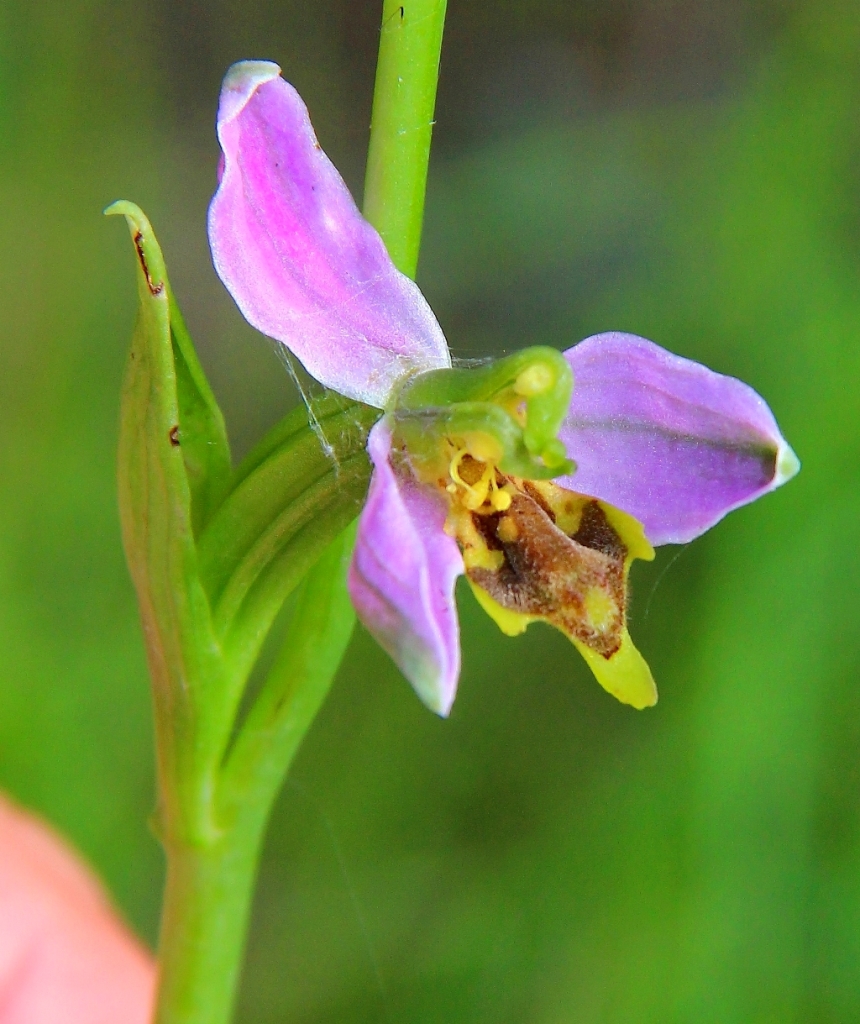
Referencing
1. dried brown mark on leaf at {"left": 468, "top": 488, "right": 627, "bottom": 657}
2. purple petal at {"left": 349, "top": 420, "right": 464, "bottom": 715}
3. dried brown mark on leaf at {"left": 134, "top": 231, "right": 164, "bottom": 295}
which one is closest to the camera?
purple petal at {"left": 349, "top": 420, "right": 464, "bottom": 715}

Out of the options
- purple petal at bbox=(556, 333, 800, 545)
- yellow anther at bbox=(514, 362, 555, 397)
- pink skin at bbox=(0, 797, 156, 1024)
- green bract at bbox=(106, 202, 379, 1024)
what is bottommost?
pink skin at bbox=(0, 797, 156, 1024)

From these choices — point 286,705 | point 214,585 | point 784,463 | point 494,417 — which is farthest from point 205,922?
point 784,463

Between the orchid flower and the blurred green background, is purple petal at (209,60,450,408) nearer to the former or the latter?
the orchid flower

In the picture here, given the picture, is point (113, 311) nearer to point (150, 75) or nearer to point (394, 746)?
point (150, 75)

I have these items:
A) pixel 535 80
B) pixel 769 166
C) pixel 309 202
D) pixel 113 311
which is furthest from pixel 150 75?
pixel 309 202

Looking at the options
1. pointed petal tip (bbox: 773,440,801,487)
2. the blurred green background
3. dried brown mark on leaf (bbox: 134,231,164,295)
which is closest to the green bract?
dried brown mark on leaf (bbox: 134,231,164,295)

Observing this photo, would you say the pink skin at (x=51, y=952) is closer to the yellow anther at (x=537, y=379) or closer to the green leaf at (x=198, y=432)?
the green leaf at (x=198, y=432)

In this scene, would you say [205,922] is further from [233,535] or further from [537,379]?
[537,379]

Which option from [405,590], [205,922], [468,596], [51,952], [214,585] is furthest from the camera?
[468,596]
